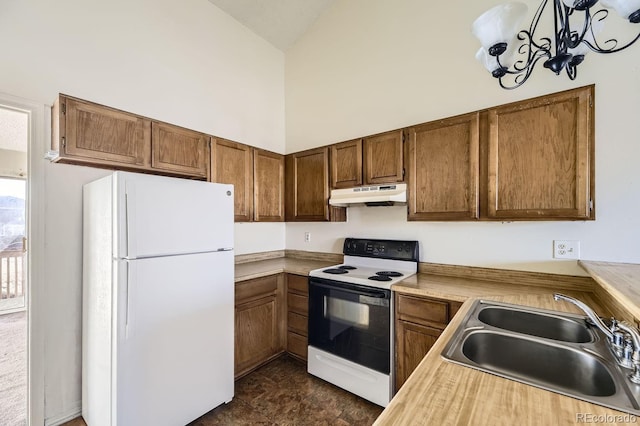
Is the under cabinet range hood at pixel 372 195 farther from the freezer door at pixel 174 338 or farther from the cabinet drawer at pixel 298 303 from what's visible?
the freezer door at pixel 174 338

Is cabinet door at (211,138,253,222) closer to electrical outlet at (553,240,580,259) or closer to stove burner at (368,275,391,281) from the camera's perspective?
stove burner at (368,275,391,281)

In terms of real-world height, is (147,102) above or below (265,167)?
above

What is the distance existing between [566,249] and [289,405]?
7.24ft

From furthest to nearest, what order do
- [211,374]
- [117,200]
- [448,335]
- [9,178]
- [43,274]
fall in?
[9,178] → [211,374] → [43,274] → [117,200] → [448,335]

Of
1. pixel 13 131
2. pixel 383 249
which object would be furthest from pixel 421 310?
pixel 13 131

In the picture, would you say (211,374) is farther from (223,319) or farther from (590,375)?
(590,375)

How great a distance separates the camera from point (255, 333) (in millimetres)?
2389

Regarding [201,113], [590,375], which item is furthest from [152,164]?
[590,375]

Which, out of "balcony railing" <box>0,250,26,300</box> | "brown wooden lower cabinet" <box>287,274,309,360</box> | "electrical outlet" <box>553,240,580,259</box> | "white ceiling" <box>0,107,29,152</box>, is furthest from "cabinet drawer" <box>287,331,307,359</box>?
"balcony railing" <box>0,250,26,300</box>

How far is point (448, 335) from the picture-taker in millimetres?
1091

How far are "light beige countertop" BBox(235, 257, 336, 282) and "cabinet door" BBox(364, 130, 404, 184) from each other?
1.01 m

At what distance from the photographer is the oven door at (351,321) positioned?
6.43ft

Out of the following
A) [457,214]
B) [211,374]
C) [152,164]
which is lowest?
[211,374]

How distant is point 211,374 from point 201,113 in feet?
7.29
